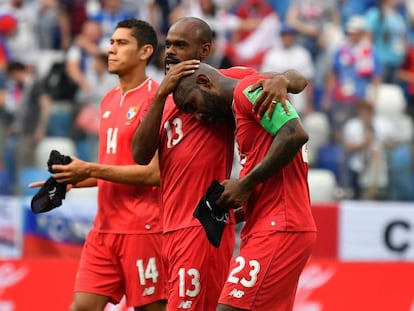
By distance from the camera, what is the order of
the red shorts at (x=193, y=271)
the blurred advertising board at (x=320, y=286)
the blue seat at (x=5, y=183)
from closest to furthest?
the red shorts at (x=193, y=271), the blurred advertising board at (x=320, y=286), the blue seat at (x=5, y=183)

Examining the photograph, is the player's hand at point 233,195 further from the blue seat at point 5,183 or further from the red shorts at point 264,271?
the blue seat at point 5,183

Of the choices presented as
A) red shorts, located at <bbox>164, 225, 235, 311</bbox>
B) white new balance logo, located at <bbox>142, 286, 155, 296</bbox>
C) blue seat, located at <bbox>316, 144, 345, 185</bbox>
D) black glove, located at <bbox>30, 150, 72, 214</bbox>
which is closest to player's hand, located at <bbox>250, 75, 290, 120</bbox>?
red shorts, located at <bbox>164, 225, 235, 311</bbox>

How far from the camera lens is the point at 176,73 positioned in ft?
22.7

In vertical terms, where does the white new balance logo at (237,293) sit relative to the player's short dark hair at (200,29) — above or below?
below

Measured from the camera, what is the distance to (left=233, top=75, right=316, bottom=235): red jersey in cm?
666

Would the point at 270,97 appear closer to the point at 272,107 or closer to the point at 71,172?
the point at 272,107

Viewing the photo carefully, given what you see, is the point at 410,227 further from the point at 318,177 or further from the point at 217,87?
the point at 217,87

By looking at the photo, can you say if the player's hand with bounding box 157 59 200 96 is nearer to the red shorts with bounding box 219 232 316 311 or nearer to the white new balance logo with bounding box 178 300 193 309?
the red shorts with bounding box 219 232 316 311

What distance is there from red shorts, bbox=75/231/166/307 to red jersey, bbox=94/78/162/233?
0.08 metres

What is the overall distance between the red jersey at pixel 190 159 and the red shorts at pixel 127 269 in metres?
1.09

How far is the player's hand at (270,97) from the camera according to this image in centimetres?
642

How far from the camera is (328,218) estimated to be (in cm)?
1384

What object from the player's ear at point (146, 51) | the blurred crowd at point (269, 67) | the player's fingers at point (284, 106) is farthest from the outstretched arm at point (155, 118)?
the blurred crowd at point (269, 67)

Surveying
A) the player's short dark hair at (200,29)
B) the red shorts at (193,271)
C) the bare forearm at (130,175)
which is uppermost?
the player's short dark hair at (200,29)
